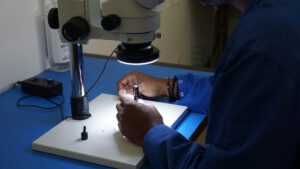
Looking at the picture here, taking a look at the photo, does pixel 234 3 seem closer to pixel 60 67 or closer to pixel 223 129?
pixel 223 129

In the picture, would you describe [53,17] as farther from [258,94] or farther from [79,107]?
[258,94]

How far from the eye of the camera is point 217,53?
3758mm

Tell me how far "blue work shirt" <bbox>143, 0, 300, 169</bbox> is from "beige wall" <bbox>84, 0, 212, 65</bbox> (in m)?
1.91

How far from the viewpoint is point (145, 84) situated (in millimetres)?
1476

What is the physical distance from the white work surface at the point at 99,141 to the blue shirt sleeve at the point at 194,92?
5 cm

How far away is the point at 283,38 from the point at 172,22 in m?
2.17

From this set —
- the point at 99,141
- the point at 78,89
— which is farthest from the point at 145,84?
the point at 99,141

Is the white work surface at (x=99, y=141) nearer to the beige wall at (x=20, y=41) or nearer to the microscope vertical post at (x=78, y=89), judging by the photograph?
the microscope vertical post at (x=78, y=89)

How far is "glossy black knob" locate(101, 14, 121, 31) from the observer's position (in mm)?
1012

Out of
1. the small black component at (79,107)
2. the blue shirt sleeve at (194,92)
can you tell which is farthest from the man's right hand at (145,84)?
the small black component at (79,107)

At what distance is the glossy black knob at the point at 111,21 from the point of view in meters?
1.01

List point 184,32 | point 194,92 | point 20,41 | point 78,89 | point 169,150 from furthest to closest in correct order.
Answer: point 184,32
point 20,41
point 194,92
point 78,89
point 169,150

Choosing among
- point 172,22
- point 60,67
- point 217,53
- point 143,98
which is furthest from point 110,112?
point 217,53

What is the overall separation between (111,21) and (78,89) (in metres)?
0.32
